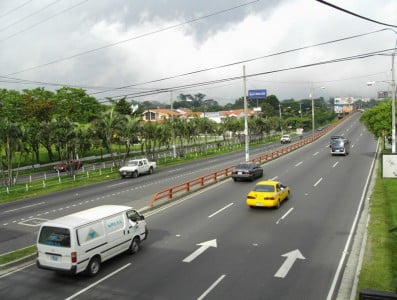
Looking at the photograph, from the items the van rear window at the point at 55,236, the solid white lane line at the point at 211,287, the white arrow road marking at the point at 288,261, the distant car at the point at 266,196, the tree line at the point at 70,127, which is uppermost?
the tree line at the point at 70,127

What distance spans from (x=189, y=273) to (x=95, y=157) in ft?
199

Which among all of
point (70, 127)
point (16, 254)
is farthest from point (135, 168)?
point (16, 254)

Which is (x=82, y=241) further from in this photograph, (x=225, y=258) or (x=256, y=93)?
(x=256, y=93)

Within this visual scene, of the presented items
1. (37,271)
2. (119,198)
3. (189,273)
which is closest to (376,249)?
(189,273)

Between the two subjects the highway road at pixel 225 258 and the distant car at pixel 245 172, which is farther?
the distant car at pixel 245 172

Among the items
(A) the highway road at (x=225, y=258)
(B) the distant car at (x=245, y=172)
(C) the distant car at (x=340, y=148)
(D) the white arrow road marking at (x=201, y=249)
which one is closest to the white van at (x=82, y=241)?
(A) the highway road at (x=225, y=258)

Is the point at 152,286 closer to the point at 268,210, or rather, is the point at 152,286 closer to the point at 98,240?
the point at 98,240

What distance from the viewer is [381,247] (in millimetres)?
14734

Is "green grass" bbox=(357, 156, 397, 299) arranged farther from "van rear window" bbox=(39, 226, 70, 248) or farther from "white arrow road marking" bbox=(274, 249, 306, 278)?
"van rear window" bbox=(39, 226, 70, 248)

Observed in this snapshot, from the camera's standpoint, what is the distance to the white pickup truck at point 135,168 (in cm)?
3931

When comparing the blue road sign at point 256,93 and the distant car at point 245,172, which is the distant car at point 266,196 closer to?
the distant car at point 245,172

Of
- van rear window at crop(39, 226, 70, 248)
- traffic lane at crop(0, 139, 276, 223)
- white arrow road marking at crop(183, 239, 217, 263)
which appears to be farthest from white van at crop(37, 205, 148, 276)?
traffic lane at crop(0, 139, 276, 223)

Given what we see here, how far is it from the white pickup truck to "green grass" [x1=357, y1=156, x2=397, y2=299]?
23.0m

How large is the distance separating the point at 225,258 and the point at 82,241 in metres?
5.03
